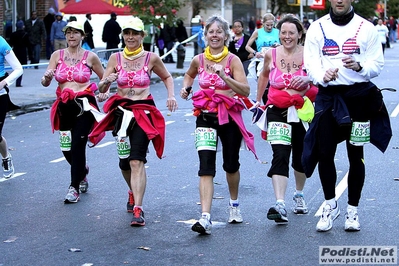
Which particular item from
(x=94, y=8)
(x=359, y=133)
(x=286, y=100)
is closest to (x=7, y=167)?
(x=286, y=100)

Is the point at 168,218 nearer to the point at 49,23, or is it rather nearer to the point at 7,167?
the point at 7,167

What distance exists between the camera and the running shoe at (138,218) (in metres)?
7.91

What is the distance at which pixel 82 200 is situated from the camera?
9.33 meters

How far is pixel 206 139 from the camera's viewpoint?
25.4 feet

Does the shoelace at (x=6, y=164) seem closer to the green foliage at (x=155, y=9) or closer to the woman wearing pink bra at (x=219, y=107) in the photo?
the woman wearing pink bra at (x=219, y=107)

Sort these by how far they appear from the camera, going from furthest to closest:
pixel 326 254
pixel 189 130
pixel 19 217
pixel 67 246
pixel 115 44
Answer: pixel 115 44 < pixel 189 130 < pixel 19 217 < pixel 67 246 < pixel 326 254

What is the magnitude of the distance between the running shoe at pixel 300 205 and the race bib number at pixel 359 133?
1162 mm

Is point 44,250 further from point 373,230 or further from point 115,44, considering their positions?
point 115,44

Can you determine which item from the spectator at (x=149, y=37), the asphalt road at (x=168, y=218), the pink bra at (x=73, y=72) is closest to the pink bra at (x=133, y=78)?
the pink bra at (x=73, y=72)

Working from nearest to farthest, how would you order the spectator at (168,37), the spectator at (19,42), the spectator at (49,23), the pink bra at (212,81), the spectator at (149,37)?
the pink bra at (212,81) < the spectator at (19,42) < the spectator at (149,37) < the spectator at (49,23) < the spectator at (168,37)

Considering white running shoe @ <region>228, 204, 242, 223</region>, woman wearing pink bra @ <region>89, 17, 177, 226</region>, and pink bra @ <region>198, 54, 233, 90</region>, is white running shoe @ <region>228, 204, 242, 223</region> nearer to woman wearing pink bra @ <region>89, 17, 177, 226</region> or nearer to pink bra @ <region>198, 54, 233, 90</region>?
woman wearing pink bra @ <region>89, 17, 177, 226</region>

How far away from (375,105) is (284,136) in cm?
96

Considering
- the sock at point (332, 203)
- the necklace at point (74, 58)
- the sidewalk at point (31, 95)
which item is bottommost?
the sidewalk at point (31, 95)

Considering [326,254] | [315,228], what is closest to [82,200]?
[315,228]
